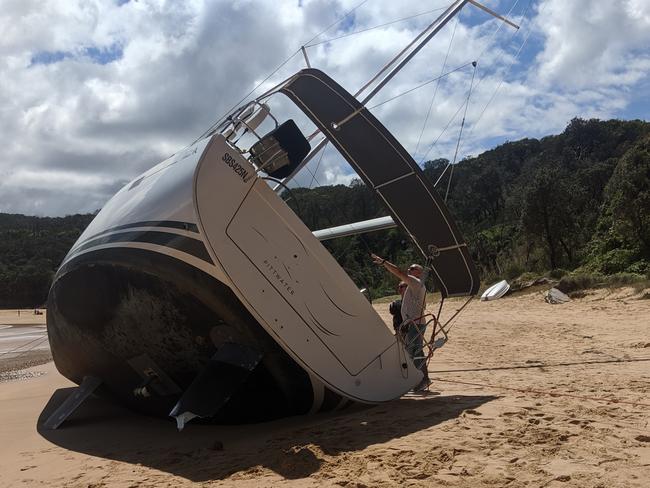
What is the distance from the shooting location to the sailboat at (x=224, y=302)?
4.71m

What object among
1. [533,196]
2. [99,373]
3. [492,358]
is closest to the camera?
[99,373]

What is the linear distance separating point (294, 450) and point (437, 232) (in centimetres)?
374

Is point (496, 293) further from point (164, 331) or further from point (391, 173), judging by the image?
point (164, 331)

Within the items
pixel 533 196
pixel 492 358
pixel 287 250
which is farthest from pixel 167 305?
pixel 533 196

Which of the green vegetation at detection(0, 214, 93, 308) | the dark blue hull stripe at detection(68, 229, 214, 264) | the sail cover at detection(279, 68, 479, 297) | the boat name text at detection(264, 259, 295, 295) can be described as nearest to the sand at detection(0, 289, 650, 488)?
the boat name text at detection(264, 259, 295, 295)

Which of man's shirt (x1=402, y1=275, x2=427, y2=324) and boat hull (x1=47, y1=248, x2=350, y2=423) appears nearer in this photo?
boat hull (x1=47, y1=248, x2=350, y2=423)

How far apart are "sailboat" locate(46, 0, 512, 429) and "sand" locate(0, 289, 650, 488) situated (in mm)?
368

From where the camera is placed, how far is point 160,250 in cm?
494

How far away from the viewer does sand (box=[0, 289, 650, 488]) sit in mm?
3412

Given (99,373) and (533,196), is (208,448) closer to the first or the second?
(99,373)

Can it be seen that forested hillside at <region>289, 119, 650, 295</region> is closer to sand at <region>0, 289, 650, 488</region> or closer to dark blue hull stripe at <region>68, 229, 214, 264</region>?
dark blue hull stripe at <region>68, 229, 214, 264</region>

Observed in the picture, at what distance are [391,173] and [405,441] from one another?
3.81 m

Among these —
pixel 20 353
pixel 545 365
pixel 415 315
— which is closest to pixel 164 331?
pixel 415 315

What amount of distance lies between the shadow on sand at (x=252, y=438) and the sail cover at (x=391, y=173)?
Result: 6.42ft
